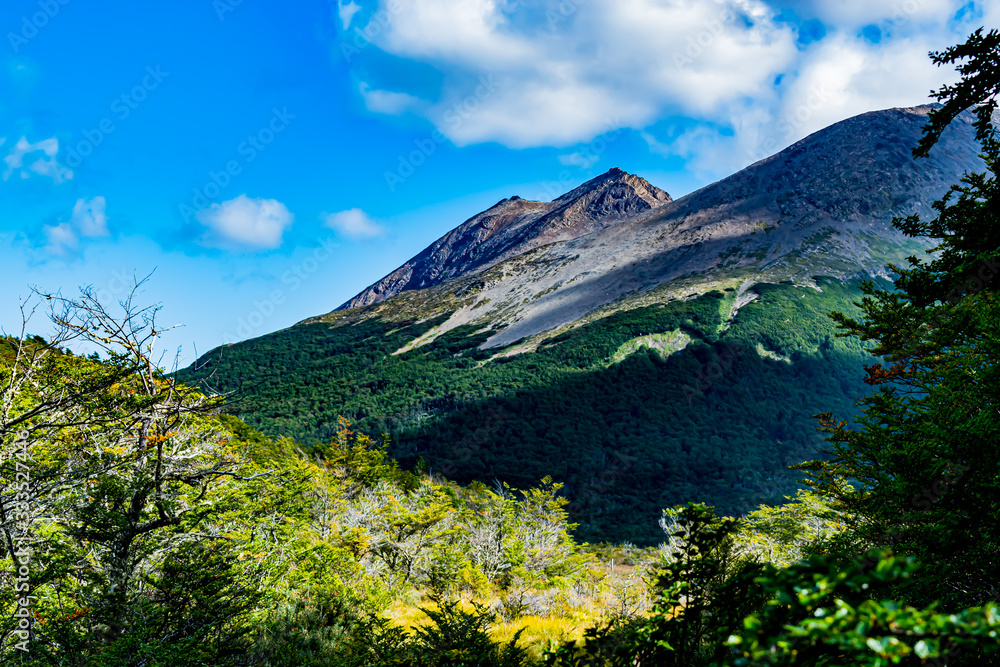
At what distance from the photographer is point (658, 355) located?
89.6 metres

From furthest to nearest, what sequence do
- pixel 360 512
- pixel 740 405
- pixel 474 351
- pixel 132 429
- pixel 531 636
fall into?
pixel 474 351 → pixel 740 405 → pixel 360 512 → pixel 531 636 → pixel 132 429

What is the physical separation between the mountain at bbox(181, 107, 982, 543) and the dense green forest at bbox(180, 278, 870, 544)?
1.12ft

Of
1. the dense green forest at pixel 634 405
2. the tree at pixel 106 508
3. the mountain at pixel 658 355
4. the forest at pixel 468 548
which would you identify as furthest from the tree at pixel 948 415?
the dense green forest at pixel 634 405

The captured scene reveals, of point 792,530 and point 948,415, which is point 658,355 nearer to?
point 792,530

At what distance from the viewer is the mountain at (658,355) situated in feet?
235

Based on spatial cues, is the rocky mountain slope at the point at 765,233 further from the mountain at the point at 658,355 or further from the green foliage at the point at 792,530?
the green foliage at the point at 792,530

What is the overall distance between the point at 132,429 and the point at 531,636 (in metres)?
6.84

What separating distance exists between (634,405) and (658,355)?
39.6 ft

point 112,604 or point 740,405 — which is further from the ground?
point 112,604

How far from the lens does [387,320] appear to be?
152500 millimetres

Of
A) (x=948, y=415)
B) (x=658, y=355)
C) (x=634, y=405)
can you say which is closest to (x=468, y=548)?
(x=948, y=415)

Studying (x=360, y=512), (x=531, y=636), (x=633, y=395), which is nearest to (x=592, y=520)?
(x=633, y=395)

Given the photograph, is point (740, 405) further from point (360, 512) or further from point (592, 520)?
point (360, 512)

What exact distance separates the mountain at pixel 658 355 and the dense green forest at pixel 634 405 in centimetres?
34
